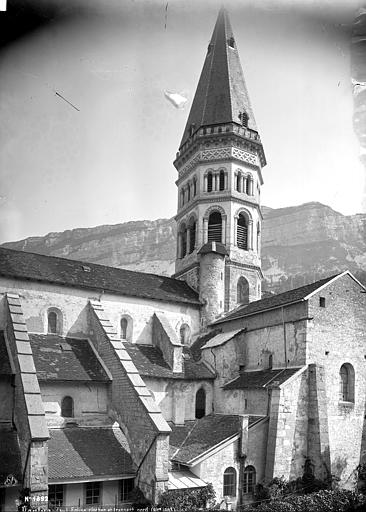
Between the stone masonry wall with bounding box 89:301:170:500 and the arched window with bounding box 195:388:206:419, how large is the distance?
5947 mm

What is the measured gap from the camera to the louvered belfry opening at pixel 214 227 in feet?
122

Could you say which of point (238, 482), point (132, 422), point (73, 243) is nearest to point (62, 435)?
point (132, 422)

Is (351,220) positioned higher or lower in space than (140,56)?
higher

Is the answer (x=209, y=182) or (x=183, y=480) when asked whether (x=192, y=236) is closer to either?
(x=209, y=182)

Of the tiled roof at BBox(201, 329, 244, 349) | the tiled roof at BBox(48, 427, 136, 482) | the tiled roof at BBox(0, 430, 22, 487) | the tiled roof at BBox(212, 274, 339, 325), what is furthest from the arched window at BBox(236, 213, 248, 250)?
the tiled roof at BBox(0, 430, 22, 487)

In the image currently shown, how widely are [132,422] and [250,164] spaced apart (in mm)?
21079

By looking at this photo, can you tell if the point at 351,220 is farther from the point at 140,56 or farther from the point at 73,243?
the point at 140,56

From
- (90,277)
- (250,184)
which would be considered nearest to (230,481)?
(90,277)

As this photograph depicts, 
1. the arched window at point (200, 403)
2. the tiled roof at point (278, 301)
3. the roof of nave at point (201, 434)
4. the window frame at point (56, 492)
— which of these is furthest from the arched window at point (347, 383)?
the window frame at point (56, 492)

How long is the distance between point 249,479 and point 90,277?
13855 mm

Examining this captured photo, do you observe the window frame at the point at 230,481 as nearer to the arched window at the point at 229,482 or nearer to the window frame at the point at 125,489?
the arched window at the point at 229,482

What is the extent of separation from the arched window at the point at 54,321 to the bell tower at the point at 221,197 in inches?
387

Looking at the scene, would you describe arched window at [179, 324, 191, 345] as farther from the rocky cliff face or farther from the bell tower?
the rocky cliff face

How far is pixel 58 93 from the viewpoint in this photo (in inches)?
754
